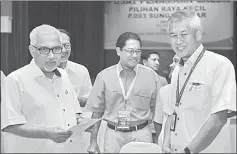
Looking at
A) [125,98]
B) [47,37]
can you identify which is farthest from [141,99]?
[47,37]

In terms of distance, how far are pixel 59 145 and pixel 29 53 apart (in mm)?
468

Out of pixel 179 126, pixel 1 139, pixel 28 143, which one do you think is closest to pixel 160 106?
pixel 179 126

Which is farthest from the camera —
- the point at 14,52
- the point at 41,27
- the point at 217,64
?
the point at 14,52

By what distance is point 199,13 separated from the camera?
1.73 m

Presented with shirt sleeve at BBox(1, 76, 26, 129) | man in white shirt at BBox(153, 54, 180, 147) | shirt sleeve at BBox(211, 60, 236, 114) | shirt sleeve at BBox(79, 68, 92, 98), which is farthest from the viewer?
shirt sleeve at BBox(79, 68, 92, 98)

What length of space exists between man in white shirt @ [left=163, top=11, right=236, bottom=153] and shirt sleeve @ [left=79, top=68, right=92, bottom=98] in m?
0.43

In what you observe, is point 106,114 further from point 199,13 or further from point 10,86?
point 199,13

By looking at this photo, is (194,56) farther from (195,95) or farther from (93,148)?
(93,148)

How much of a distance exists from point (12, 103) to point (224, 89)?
0.91 m

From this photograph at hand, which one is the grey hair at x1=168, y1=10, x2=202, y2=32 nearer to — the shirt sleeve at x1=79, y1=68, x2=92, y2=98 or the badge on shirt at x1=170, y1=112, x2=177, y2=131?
the badge on shirt at x1=170, y1=112, x2=177, y2=131

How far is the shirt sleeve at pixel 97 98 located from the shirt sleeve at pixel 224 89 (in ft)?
1.83

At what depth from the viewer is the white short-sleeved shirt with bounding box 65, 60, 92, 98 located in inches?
71.2

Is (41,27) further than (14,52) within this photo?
No

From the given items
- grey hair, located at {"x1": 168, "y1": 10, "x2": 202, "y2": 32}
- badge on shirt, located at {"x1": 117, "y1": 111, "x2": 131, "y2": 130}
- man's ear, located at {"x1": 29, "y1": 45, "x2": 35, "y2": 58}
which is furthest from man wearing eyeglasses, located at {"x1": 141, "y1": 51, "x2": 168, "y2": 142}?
man's ear, located at {"x1": 29, "y1": 45, "x2": 35, "y2": 58}
